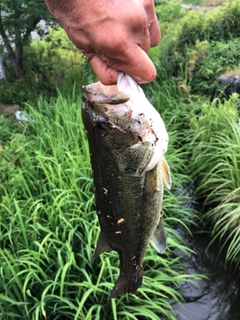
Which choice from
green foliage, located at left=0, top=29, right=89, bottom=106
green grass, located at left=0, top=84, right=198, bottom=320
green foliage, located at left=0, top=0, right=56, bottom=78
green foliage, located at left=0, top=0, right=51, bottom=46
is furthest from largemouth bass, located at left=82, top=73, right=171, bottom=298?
green foliage, located at left=0, top=29, right=89, bottom=106

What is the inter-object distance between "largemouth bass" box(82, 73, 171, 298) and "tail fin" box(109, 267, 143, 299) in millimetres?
144

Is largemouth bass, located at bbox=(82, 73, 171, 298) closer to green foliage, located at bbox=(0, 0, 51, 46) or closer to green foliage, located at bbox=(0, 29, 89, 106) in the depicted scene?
green foliage, located at bbox=(0, 0, 51, 46)

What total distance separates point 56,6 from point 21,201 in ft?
7.15

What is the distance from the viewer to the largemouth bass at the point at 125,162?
1164 mm

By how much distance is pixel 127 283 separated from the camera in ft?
5.58

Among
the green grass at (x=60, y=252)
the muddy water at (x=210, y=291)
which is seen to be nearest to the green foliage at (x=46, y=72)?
the green grass at (x=60, y=252)

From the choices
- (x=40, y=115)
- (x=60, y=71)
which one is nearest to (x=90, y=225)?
(x=40, y=115)

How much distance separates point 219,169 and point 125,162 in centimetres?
250

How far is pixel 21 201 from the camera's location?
294 cm

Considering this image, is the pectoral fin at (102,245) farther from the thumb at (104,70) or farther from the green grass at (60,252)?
the green grass at (60,252)

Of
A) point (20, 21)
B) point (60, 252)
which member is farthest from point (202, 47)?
point (60, 252)

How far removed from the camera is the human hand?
34.2 inches

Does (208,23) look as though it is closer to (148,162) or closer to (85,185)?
(85,185)

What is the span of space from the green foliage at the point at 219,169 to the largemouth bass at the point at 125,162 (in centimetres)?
173
